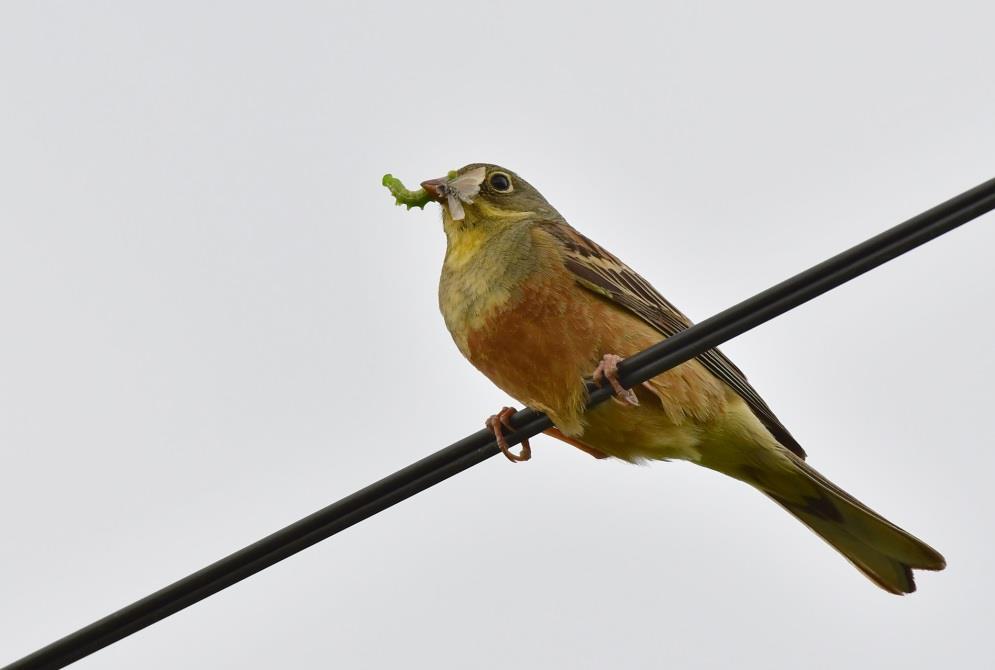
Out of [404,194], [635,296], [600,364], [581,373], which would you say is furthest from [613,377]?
[404,194]

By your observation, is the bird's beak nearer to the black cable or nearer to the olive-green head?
the olive-green head

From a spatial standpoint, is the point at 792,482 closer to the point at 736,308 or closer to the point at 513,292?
the point at 513,292

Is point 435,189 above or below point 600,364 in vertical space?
above

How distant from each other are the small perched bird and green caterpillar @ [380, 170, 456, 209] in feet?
0.15

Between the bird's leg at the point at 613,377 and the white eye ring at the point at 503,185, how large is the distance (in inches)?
64.7

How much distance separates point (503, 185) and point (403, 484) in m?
3.53

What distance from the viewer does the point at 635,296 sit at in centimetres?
745

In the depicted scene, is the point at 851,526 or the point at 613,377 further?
the point at 851,526

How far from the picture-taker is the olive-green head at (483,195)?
7.77 metres

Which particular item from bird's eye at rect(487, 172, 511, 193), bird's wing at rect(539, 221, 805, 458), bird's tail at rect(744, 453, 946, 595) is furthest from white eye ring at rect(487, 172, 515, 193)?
bird's tail at rect(744, 453, 946, 595)

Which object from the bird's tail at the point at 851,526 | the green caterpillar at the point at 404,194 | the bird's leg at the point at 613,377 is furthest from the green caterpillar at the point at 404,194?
the bird's tail at the point at 851,526

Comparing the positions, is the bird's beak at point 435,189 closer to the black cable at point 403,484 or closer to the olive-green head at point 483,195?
the olive-green head at point 483,195

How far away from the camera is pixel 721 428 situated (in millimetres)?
7215

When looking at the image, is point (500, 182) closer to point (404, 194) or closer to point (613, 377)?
point (404, 194)
